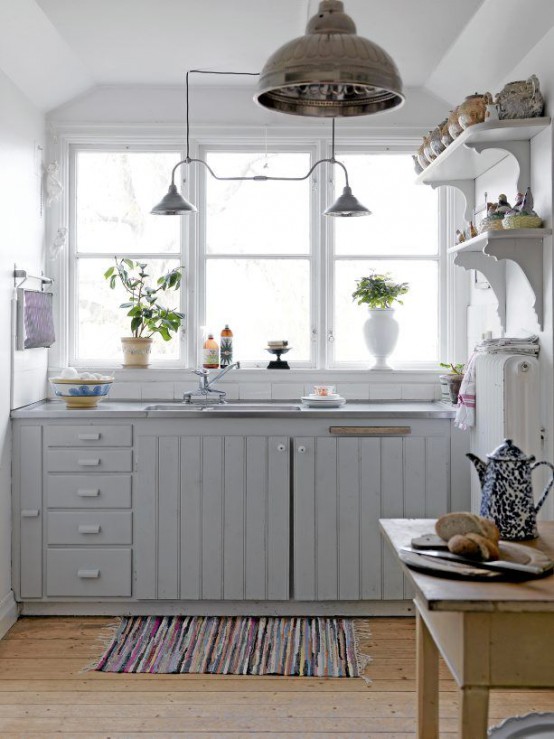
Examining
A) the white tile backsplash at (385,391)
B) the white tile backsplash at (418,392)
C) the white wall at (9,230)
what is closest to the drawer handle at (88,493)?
the white wall at (9,230)

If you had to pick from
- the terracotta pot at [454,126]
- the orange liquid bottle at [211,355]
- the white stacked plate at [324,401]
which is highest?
the terracotta pot at [454,126]

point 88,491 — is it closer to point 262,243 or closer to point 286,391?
point 286,391

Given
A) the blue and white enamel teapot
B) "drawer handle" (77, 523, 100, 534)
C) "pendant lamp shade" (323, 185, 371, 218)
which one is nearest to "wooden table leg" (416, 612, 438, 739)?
the blue and white enamel teapot

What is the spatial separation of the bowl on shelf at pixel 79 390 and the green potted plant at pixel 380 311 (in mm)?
1509

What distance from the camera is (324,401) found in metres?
4.04

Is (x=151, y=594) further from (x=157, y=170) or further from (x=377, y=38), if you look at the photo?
(x=377, y=38)

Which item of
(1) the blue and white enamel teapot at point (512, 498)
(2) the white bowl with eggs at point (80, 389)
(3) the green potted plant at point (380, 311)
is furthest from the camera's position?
(3) the green potted plant at point (380, 311)

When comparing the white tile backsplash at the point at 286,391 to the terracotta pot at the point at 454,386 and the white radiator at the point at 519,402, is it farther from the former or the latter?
the white radiator at the point at 519,402

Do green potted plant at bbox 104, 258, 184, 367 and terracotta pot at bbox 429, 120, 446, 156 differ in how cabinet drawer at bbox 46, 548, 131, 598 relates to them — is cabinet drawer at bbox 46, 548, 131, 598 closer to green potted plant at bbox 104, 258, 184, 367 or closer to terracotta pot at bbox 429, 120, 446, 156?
green potted plant at bbox 104, 258, 184, 367

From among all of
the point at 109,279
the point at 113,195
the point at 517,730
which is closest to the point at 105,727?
the point at 517,730

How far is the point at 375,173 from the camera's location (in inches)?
179

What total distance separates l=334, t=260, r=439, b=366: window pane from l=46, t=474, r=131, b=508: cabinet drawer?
1485mm

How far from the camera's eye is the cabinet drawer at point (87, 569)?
3807 millimetres

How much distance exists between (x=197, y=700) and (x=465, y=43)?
319 cm
